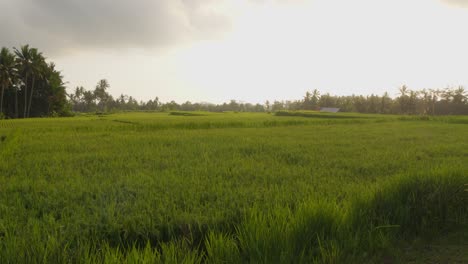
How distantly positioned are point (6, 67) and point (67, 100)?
13.7m

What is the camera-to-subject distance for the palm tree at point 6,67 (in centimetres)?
3077

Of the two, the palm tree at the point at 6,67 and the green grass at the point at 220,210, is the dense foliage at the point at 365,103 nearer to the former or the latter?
the palm tree at the point at 6,67

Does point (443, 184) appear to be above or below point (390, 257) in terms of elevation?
above

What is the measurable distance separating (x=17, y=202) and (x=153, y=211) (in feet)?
5.60

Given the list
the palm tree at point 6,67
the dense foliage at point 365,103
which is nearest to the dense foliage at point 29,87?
the palm tree at point 6,67

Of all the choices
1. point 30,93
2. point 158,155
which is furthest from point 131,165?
point 30,93

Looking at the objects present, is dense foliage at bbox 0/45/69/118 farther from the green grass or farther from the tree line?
the green grass

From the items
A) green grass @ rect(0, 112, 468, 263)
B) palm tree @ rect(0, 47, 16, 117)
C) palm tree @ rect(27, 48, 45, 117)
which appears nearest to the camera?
green grass @ rect(0, 112, 468, 263)

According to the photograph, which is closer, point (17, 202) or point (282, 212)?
point (282, 212)

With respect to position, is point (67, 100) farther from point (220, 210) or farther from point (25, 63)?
point (220, 210)

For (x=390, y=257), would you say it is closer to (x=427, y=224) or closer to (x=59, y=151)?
(x=427, y=224)

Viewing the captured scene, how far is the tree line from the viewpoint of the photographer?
33.9m

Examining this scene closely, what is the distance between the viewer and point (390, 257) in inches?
111

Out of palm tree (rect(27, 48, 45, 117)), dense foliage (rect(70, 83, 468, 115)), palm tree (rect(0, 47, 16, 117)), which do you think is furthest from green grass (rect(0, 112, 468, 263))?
dense foliage (rect(70, 83, 468, 115))
